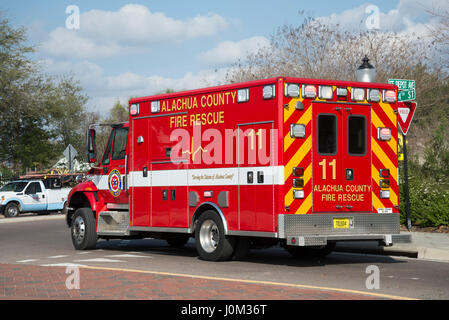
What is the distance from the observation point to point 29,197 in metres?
33.4

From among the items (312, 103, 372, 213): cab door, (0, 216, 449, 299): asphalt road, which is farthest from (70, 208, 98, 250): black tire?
(312, 103, 372, 213): cab door

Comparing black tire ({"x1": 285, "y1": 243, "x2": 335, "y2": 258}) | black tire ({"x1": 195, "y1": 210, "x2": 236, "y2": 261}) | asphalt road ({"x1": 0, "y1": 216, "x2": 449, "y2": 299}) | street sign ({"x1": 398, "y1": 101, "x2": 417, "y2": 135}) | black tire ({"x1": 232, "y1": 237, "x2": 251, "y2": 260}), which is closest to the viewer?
asphalt road ({"x1": 0, "y1": 216, "x2": 449, "y2": 299})

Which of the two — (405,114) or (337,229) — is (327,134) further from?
(405,114)

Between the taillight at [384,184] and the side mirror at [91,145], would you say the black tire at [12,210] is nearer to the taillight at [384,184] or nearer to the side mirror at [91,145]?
the side mirror at [91,145]

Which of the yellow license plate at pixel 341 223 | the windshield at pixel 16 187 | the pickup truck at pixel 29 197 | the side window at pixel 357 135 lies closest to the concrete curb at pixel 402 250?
the yellow license plate at pixel 341 223

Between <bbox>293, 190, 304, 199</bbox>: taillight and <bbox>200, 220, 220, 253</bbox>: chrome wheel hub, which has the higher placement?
<bbox>293, 190, 304, 199</bbox>: taillight

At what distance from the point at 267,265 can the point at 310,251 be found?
1.70 m

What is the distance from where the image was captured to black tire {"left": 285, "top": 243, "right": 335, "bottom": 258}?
14136 mm

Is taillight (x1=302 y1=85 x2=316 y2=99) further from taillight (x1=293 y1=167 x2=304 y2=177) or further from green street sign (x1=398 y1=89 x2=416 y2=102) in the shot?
green street sign (x1=398 y1=89 x2=416 y2=102)

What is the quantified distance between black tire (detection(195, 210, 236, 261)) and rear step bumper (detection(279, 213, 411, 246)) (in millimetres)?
1419

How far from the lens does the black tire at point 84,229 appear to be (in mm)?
15867

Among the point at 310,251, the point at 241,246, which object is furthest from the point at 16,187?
the point at 241,246
